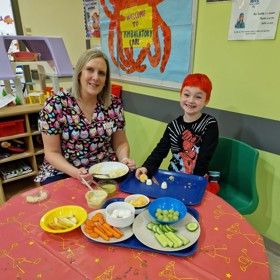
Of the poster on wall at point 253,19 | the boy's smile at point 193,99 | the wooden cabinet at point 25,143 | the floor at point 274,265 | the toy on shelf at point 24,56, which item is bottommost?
the floor at point 274,265

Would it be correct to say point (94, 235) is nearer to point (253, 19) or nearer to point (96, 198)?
point (96, 198)

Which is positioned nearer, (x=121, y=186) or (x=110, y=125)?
(x=121, y=186)

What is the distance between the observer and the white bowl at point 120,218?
0.79 m

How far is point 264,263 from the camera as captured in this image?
0.70 metres

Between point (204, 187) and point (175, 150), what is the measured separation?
16.7 inches

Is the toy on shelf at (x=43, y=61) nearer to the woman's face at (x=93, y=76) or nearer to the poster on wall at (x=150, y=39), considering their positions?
the poster on wall at (x=150, y=39)

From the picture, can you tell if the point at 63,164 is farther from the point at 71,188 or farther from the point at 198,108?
the point at 198,108

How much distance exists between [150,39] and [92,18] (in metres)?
0.89

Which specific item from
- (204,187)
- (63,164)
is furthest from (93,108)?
(204,187)

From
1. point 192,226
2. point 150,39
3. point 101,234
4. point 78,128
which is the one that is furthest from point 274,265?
point 150,39

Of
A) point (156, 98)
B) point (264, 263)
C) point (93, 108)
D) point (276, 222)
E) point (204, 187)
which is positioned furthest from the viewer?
point (156, 98)

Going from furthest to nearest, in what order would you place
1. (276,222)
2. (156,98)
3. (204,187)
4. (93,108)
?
(156,98) → (276,222) → (93,108) → (204,187)

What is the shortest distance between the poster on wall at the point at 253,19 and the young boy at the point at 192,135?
0.38 meters

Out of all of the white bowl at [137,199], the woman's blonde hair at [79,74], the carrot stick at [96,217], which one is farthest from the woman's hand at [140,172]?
the woman's blonde hair at [79,74]
